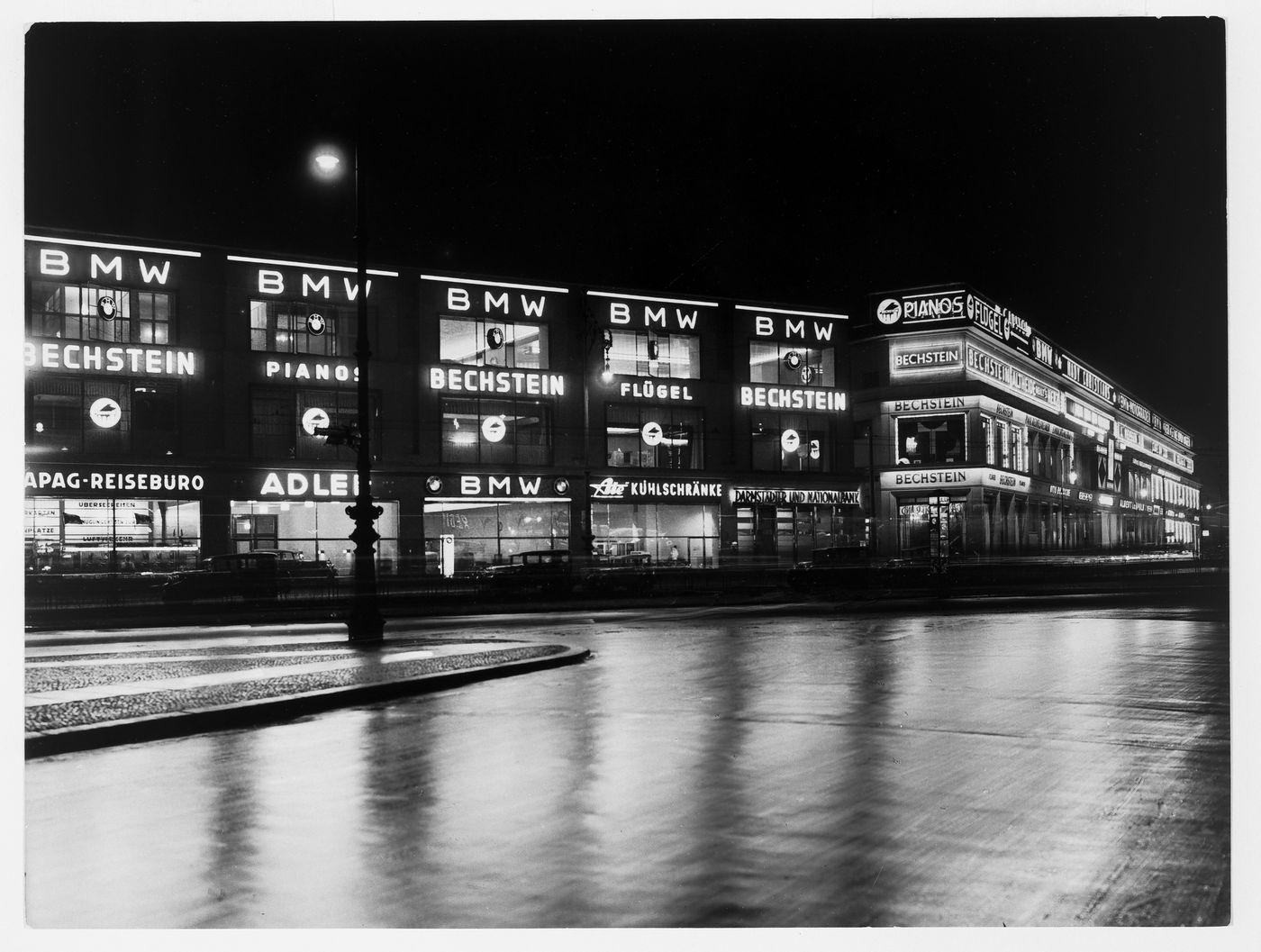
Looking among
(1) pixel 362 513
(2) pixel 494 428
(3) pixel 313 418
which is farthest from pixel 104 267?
(1) pixel 362 513

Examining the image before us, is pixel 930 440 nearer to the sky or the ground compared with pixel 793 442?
nearer to the sky

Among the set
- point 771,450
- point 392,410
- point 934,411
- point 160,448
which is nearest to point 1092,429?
point 934,411

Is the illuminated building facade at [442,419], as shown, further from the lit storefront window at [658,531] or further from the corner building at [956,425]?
the corner building at [956,425]

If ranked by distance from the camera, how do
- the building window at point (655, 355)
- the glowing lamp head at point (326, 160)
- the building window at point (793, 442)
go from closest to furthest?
the glowing lamp head at point (326, 160) → the building window at point (655, 355) → the building window at point (793, 442)

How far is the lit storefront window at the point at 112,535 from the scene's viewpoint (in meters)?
34.6

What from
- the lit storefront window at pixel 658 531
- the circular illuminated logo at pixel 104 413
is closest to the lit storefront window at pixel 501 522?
the lit storefront window at pixel 658 531

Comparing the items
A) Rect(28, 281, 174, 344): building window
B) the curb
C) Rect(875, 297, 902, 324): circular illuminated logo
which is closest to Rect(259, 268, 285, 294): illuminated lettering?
Rect(28, 281, 174, 344): building window

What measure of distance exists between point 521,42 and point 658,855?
19.9 ft

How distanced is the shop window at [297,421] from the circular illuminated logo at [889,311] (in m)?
34.7

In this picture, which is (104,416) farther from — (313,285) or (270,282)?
(313,285)

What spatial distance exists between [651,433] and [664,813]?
145 feet

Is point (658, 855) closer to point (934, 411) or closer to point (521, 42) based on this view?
point (521, 42)

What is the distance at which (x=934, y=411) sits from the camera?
67.3 meters

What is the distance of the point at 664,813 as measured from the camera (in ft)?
24.0
